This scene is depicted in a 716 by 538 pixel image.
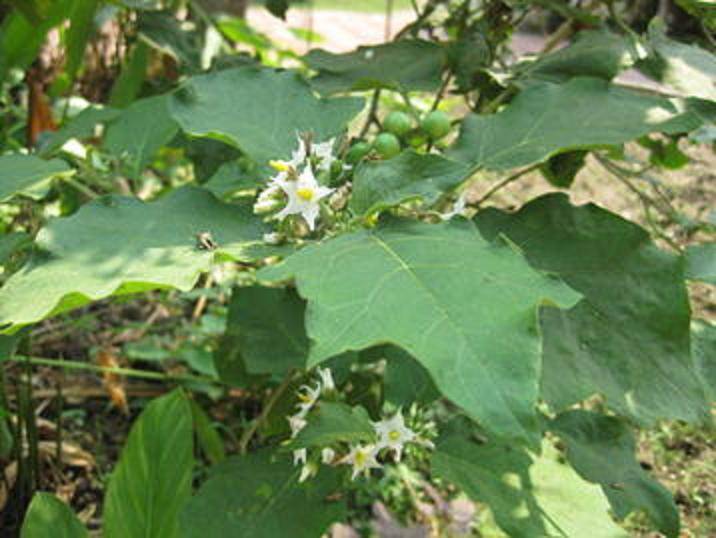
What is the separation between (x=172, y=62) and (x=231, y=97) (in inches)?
48.2

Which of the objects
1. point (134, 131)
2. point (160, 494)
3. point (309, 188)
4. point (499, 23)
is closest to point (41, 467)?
point (160, 494)

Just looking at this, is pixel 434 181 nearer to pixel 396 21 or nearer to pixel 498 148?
pixel 498 148

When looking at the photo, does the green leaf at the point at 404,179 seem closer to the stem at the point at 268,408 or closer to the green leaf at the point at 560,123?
the green leaf at the point at 560,123

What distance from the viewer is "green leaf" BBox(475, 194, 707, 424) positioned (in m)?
0.96

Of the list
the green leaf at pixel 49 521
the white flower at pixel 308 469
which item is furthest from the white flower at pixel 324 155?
the green leaf at pixel 49 521

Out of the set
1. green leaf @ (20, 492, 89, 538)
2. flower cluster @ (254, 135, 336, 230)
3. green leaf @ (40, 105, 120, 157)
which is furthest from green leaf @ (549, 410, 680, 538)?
green leaf @ (40, 105, 120, 157)

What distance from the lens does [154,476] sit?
1.25 metres

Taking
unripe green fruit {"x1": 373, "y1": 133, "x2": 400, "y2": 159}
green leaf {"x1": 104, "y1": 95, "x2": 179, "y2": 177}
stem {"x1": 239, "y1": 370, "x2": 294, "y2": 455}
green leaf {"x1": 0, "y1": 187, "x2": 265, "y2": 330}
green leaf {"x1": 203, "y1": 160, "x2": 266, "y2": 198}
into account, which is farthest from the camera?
green leaf {"x1": 104, "y1": 95, "x2": 179, "y2": 177}

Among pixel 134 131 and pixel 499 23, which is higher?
pixel 499 23

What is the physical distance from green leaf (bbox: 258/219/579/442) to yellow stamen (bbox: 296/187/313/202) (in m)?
0.10

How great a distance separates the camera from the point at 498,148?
A: 3.47ft

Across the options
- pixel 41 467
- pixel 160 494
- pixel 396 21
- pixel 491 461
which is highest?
pixel 491 461

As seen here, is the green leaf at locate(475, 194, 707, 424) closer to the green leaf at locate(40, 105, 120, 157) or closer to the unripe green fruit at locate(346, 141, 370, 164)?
the unripe green fruit at locate(346, 141, 370, 164)

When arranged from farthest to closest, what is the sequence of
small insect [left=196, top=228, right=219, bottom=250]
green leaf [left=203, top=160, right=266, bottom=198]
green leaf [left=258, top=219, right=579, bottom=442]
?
green leaf [left=203, top=160, right=266, bottom=198], small insect [left=196, top=228, right=219, bottom=250], green leaf [left=258, top=219, right=579, bottom=442]
